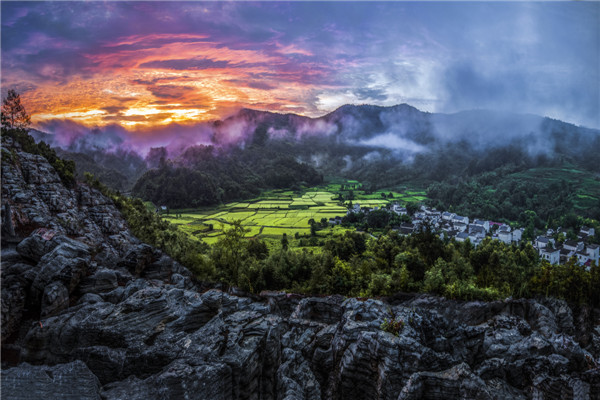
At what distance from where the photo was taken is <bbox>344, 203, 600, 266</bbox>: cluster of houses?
48.7 m

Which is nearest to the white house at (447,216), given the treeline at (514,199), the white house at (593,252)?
the treeline at (514,199)

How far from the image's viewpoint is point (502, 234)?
6228 centimetres

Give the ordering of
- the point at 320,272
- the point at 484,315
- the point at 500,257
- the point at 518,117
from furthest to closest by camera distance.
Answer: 1. the point at 518,117
2. the point at 500,257
3. the point at 320,272
4. the point at 484,315

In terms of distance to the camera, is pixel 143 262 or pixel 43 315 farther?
pixel 143 262

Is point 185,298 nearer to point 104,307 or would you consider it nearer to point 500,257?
point 104,307

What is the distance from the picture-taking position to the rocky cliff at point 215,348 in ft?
28.7

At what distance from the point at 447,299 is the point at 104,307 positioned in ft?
69.4

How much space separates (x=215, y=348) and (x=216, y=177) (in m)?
88.1

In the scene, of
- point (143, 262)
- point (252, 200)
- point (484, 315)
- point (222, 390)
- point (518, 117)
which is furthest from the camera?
point (518, 117)

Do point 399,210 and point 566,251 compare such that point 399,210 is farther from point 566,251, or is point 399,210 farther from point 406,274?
point 406,274

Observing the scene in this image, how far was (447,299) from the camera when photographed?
22.6 meters

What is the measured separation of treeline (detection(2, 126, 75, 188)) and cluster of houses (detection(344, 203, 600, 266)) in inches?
1339

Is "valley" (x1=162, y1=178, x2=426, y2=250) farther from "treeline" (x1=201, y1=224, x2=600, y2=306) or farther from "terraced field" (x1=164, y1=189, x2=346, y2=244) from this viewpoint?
"treeline" (x1=201, y1=224, x2=600, y2=306)

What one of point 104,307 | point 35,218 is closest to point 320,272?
point 104,307
